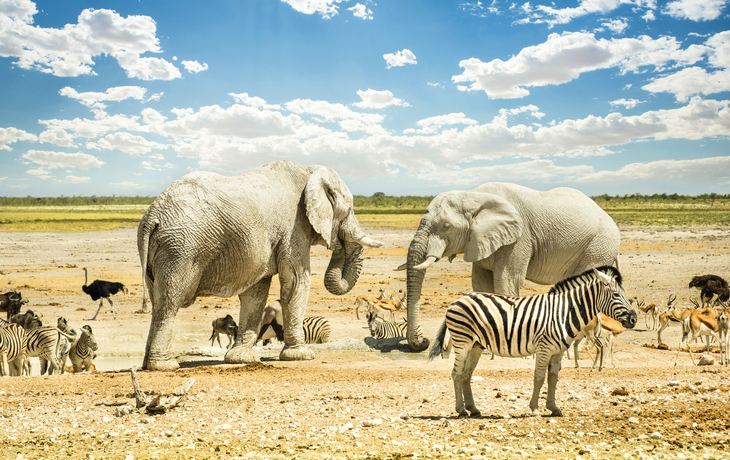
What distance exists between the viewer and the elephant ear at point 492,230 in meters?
10.7

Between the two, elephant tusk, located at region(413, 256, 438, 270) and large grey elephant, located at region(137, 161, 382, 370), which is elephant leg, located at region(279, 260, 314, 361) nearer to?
large grey elephant, located at region(137, 161, 382, 370)

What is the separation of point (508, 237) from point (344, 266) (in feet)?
9.85

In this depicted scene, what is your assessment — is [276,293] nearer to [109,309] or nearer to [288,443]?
[109,309]

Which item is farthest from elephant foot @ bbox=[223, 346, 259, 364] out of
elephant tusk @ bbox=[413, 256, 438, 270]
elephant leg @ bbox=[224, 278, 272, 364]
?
elephant tusk @ bbox=[413, 256, 438, 270]

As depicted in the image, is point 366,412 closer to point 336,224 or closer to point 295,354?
point 295,354

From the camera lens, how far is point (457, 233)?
1100 centimetres

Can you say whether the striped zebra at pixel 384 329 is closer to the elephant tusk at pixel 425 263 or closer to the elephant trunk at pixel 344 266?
the elephant trunk at pixel 344 266

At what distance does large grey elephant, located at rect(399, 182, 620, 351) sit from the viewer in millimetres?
10828

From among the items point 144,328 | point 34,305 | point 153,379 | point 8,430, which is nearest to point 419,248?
point 153,379

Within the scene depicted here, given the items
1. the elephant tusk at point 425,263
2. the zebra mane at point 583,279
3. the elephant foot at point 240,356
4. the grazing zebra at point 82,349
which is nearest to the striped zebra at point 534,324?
the zebra mane at point 583,279

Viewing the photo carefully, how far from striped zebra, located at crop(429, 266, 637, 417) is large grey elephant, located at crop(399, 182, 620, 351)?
4.15 metres

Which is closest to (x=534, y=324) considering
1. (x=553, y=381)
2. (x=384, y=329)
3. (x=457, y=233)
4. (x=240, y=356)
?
(x=553, y=381)

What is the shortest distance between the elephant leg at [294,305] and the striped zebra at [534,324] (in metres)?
3.93

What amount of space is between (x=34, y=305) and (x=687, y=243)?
34.8 meters
